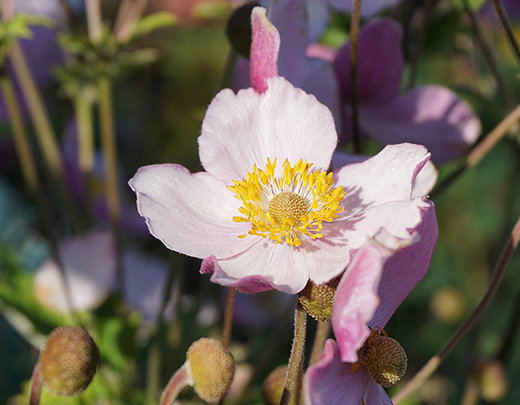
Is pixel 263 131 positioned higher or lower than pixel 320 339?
higher

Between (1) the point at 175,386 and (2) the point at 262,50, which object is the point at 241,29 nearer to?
(2) the point at 262,50

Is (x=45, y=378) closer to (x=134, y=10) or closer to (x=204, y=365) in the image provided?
(x=204, y=365)

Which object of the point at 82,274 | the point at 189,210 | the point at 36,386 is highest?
the point at 189,210

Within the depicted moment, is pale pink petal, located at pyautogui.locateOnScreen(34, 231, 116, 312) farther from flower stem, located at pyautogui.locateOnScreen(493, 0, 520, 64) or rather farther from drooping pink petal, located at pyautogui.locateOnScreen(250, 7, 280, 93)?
flower stem, located at pyautogui.locateOnScreen(493, 0, 520, 64)

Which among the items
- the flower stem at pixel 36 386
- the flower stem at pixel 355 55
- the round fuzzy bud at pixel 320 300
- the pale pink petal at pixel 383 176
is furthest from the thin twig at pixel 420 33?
the flower stem at pixel 36 386

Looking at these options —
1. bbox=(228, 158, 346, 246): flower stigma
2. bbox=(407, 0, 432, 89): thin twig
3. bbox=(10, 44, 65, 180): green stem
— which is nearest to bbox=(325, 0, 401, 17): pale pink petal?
bbox=(407, 0, 432, 89): thin twig

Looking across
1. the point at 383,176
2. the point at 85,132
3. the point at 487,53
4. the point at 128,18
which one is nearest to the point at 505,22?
the point at 487,53

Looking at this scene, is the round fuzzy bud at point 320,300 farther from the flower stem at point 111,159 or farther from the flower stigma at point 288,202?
the flower stem at point 111,159
